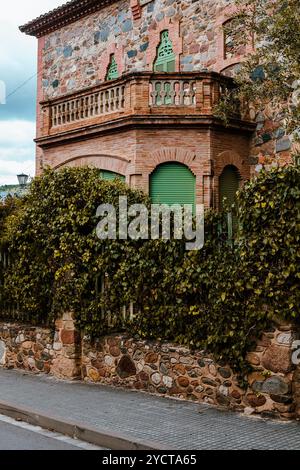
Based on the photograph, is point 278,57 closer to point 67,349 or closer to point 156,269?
point 156,269

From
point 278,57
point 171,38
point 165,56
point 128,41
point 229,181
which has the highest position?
point 128,41

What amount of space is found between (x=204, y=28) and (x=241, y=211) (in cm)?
1155

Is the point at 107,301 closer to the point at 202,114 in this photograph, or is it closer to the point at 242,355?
the point at 242,355

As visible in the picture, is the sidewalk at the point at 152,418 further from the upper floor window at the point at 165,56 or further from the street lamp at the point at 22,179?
the upper floor window at the point at 165,56

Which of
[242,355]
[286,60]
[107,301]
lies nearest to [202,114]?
[286,60]

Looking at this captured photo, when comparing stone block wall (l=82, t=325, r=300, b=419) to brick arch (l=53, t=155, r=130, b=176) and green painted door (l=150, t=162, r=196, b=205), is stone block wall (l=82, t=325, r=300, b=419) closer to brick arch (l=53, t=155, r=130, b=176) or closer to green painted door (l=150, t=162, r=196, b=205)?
green painted door (l=150, t=162, r=196, b=205)

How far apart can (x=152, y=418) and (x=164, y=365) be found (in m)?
1.54

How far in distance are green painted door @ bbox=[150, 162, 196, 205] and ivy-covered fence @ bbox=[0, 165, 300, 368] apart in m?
4.90

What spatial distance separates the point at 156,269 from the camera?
9.78 m

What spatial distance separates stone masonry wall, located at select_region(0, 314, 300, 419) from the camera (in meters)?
8.12

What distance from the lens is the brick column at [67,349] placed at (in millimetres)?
11102

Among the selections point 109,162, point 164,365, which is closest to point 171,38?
point 109,162

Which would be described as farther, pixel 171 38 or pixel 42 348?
pixel 171 38

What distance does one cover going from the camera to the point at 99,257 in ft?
35.4
